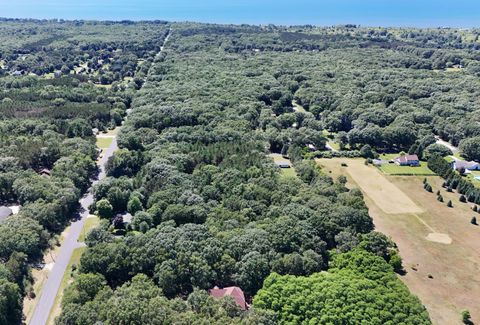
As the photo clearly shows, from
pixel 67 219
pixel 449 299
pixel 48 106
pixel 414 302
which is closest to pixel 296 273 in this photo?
pixel 414 302

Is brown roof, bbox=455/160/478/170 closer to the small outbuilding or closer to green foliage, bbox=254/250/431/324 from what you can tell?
the small outbuilding

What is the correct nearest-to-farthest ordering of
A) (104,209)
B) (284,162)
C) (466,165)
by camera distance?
(104,209) → (284,162) → (466,165)

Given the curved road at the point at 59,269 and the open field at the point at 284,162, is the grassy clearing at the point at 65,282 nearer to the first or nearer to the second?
the curved road at the point at 59,269

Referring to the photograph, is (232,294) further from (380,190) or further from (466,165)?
(466,165)

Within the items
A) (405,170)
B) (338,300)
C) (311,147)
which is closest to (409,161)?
(405,170)

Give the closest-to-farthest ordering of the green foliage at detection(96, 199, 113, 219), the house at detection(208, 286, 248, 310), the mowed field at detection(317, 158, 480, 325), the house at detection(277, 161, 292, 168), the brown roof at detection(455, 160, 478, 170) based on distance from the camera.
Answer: the house at detection(208, 286, 248, 310) < the mowed field at detection(317, 158, 480, 325) < the green foliage at detection(96, 199, 113, 219) < the house at detection(277, 161, 292, 168) < the brown roof at detection(455, 160, 478, 170)

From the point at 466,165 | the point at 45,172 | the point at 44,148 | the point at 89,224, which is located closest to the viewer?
the point at 89,224

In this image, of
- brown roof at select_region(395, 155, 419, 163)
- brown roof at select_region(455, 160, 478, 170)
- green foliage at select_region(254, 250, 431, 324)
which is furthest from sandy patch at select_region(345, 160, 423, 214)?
green foliage at select_region(254, 250, 431, 324)
